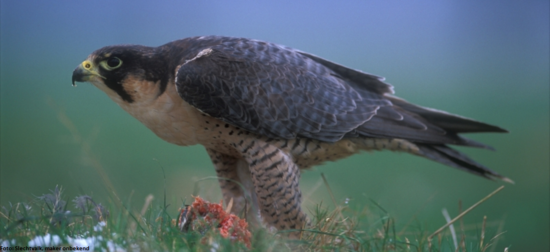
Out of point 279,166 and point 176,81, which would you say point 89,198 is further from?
point 279,166

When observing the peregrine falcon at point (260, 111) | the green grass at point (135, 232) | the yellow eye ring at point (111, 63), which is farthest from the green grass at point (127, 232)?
the yellow eye ring at point (111, 63)

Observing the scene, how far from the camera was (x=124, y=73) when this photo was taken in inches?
101

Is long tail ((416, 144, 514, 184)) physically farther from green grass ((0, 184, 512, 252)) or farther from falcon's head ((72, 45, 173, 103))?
falcon's head ((72, 45, 173, 103))

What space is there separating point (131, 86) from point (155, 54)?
0.24 metres

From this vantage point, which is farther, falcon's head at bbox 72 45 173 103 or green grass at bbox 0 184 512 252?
falcon's head at bbox 72 45 173 103

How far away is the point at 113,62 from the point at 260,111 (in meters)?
0.86

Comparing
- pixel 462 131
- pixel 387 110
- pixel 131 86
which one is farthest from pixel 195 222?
pixel 462 131

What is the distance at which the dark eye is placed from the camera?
2.58 meters

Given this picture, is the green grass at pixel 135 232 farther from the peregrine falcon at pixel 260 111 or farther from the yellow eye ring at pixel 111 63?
the yellow eye ring at pixel 111 63

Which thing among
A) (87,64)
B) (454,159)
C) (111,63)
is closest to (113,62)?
(111,63)

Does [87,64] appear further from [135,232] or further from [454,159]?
[454,159]

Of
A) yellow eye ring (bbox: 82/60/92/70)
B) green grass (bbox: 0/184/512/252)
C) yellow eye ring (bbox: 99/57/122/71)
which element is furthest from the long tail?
yellow eye ring (bbox: 82/60/92/70)

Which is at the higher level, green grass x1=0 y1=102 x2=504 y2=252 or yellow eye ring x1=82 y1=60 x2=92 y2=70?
yellow eye ring x1=82 y1=60 x2=92 y2=70

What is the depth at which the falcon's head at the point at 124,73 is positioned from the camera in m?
2.57
